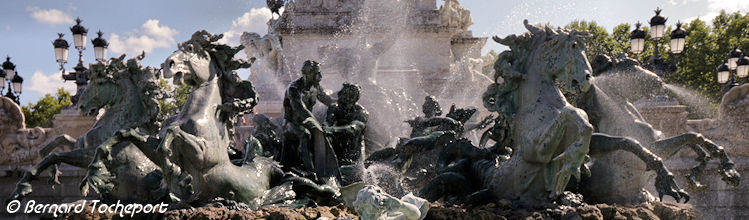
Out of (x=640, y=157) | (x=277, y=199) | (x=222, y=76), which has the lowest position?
(x=277, y=199)

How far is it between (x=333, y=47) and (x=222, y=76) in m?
6.05

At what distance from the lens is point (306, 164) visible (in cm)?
659

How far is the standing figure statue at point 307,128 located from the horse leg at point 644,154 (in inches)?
90.2

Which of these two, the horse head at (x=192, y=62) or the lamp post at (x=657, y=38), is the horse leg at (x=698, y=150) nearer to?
the horse head at (x=192, y=62)

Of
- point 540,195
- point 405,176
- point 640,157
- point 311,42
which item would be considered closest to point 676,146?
point 640,157

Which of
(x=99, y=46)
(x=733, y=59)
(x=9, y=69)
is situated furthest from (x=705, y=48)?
(x=9, y=69)

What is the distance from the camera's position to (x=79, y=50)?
1622cm

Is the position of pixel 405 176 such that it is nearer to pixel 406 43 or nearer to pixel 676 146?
pixel 676 146

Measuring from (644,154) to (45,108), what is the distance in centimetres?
3828

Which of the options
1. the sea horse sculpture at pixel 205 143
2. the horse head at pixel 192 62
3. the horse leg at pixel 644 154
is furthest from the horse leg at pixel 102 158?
the horse leg at pixel 644 154

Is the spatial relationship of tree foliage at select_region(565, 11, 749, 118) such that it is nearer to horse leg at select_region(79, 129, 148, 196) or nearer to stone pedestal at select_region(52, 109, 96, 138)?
stone pedestal at select_region(52, 109, 96, 138)

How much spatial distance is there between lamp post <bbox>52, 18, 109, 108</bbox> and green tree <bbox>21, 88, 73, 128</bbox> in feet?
72.6

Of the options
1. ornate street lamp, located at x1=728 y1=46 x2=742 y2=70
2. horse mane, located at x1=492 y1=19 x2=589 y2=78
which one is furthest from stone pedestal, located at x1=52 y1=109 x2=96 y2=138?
ornate street lamp, located at x1=728 y1=46 x2=742 y2=70

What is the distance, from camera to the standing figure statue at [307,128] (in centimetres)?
660
